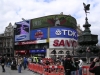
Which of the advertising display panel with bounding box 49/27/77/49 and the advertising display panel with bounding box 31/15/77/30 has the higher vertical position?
the advertising display panel with bounding box 31/15/77/30

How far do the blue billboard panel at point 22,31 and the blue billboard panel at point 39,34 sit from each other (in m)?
2.14

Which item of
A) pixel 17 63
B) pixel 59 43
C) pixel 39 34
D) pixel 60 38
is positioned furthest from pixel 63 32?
pixel 17 63

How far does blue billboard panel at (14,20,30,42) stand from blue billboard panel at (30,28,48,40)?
2.14 m

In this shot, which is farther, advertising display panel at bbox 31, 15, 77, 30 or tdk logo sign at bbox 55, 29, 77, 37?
advertising display panel at bbox 31, 15, 77, 30

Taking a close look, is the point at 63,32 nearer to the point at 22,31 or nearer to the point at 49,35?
the point at 49,35

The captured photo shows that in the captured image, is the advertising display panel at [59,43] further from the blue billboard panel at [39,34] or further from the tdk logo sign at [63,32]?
the blue billboard panel at [39,34]

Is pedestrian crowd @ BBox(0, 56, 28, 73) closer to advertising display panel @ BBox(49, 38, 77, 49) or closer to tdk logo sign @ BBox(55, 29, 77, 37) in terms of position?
advertising display panel @ BBox(49, 38, 77, 49)

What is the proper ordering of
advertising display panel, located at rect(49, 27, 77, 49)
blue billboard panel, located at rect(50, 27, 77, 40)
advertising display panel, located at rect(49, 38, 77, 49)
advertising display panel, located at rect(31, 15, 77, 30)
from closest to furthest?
advertising display panel, located at rect(49, 38, 77, 49) → advertising display panel, located at rect(49, 27, 77, 49) → blue billboard panel, located at rect(50, 27, 77, 40) → advertising display panel, located at rect(31, 15, 77, 30)

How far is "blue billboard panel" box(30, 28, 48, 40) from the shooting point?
264 ft

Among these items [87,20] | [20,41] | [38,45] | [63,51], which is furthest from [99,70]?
[20,41]

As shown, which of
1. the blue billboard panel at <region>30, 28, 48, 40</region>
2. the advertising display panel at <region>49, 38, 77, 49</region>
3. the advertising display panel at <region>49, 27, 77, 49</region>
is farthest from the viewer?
the blue billboard panel at <region>30, 28, 48, 40</region>

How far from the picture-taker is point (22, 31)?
3472 inches

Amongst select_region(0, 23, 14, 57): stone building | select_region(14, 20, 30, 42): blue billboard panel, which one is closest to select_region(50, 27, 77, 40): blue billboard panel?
select_region(14, 20, 30, 42): blue billboard panel

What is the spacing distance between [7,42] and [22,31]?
21.4 metres
